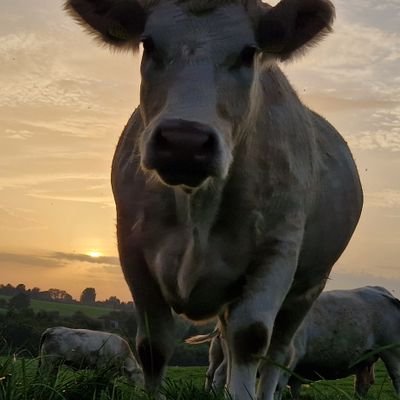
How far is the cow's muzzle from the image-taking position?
3869mm

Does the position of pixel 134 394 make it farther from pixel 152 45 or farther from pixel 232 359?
pixel 152 45

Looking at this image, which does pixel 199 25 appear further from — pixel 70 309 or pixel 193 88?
pixel 70 309

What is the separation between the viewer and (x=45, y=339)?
68.0ft

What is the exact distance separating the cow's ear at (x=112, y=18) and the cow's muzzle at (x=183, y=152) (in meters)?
1.21

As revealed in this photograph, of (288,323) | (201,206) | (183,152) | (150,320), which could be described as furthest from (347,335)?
(183,152)

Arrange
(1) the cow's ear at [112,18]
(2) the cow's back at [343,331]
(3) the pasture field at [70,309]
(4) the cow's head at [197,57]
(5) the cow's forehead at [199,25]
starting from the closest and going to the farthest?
(4) the cow's head at [197,57]
(5) the cow's forehead at [199,25]
(1) the cow's ear at [112,18]
(2) the cow's back at [343,331]
(3) the pasture field at [70,309]

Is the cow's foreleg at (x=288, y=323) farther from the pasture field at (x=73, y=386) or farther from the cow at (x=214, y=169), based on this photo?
the pasture field at (x=73, y=386)

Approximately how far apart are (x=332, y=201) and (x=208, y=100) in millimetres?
2298

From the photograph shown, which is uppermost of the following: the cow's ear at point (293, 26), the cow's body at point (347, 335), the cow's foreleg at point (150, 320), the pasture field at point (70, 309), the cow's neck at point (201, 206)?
the cow's ear at point (293, 26)

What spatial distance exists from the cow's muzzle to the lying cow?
11.1 metres

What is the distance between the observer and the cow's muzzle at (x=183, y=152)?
152 inches

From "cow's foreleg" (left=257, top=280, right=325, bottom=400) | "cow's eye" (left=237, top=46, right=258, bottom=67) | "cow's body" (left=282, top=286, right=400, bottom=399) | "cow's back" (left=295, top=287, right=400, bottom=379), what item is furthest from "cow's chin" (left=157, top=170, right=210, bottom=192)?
"cow's back" (left=295, top=287, right=400, bottom=379)

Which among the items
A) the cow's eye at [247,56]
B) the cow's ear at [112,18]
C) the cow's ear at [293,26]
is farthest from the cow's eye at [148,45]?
the cow's ear at [293,26]

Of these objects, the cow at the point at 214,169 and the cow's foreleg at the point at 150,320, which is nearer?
the cow at the point at 214,169
